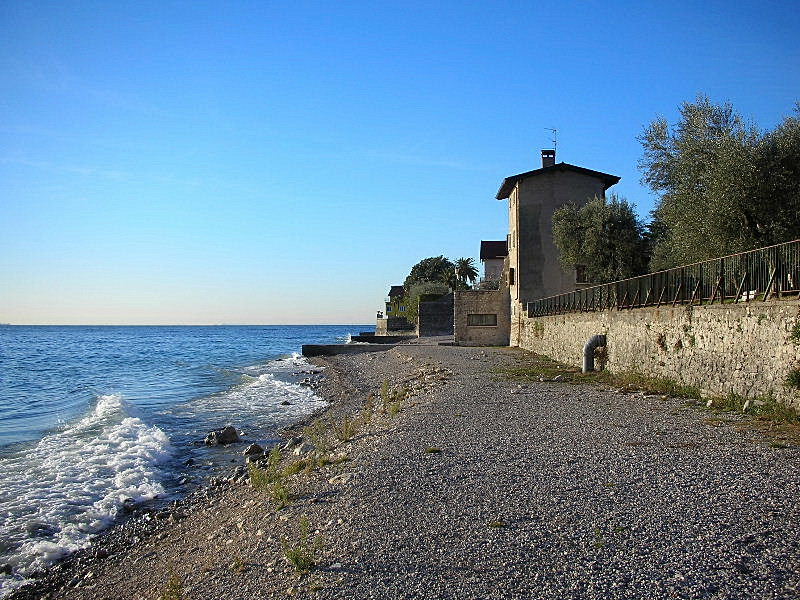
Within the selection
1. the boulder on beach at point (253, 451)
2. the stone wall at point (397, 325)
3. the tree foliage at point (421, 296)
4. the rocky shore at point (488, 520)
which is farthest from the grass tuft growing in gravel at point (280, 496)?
the stone wall at point (397, 325)

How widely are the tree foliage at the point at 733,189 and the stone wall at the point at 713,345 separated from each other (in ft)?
8.42

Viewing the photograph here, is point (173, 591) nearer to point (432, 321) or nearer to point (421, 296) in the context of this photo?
point (432, 321)

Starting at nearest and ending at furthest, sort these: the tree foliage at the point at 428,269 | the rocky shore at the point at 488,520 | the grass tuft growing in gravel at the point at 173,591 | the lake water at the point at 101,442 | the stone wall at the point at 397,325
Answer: the rocky shore at the point at 488,520
the grass tuft growing in gravel at the point at 173,591
the lake water at the point at 101,442
the stone wall at the point at 397,325
the tree foliage at the point at 428,269

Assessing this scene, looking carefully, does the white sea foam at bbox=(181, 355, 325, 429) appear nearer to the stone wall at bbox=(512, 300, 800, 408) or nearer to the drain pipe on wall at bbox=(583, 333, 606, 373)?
the drain pipe on wall at bbox=(583, 333, 606, 373)

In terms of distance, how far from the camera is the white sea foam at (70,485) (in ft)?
34.1

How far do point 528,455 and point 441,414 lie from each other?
4.93 metres

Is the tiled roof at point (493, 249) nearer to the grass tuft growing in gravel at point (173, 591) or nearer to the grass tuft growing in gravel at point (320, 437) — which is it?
the grass tuft growing in gravel at point (320, 437)

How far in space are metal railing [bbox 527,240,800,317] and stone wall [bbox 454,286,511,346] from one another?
20039mm

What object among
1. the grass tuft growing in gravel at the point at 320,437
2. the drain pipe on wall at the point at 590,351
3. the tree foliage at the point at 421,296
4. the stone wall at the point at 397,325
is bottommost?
the grass tuft growing in gravel at the point at 320,437

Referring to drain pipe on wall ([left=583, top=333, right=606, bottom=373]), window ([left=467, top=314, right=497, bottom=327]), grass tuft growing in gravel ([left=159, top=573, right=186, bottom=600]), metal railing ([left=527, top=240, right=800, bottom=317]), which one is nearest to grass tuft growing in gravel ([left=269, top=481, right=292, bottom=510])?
grass tuft growing in gravel ([left=159, top=573, right=186, bottom=600])

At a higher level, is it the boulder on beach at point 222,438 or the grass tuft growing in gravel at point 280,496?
the grass tuft growing in gravel at point 280,496

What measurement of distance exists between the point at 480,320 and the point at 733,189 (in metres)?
28.0

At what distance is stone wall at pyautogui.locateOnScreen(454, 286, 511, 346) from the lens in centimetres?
4456

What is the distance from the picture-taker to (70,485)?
13703 mm
